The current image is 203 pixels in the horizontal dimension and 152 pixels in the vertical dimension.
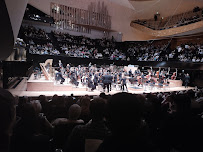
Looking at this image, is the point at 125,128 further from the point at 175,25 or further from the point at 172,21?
the point at 172,21

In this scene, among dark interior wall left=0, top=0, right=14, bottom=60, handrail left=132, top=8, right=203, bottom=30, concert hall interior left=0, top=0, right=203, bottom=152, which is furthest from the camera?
handrail left=132, top=8, right=203, bottom=30

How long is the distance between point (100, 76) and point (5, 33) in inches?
311

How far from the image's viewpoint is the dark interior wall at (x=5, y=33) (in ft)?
5.02

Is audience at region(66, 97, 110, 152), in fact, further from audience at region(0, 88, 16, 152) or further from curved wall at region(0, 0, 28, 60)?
curved wall at region(0, 0, 28, 60)

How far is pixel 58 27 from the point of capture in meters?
19.2

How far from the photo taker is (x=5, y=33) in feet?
5.93

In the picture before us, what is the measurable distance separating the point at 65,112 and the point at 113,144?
252cm

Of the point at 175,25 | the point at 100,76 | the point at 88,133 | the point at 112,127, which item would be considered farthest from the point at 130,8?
the point at 112,127

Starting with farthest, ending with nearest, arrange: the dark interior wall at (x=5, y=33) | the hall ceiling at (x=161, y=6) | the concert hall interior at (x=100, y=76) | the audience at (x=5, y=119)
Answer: the hall ceiling at (x=161, y=6) < the dark interior wall at (x=5, y=33) < the concert hall interior at (x=100, y=76) < the audience at (x=5, y=119)

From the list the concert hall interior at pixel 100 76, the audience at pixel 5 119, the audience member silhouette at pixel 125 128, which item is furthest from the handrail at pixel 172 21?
the audience at pixel 5 119

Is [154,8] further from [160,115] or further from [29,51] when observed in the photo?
[160,115]

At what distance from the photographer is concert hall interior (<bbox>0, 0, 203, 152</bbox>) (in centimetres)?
113

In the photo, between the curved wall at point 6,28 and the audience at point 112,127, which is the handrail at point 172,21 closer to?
the audience at point 112,127

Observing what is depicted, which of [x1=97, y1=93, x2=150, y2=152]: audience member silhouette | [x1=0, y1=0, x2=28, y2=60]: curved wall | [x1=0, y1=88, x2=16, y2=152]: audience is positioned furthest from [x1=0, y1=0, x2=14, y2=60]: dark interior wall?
[x1=97, y1=93, x2=150, y2=152]: audience member silhouette
